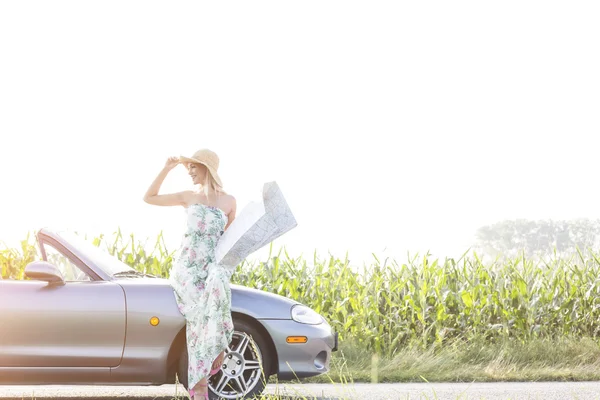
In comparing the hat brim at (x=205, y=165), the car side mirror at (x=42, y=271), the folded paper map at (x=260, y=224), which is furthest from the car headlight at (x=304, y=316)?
the car side mirror at (x=42, y=271)

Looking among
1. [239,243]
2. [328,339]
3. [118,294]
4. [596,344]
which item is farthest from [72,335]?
[596,344]

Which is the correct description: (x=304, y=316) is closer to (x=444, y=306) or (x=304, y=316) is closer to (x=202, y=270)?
(x=202, y=270)

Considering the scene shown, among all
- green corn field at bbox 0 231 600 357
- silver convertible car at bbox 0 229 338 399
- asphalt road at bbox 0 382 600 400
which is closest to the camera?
silver convertible car at bbox 0 229 338 399

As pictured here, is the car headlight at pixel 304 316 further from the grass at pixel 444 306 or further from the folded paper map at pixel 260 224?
the grass at pixel 444 306

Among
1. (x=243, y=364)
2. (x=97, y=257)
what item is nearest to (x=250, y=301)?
(x=243, y=364)

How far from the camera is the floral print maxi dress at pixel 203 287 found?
6.72 m

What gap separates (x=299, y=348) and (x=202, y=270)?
4.16ft

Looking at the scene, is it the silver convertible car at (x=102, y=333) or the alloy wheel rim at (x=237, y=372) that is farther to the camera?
the alloy wheel rim at (x=237, y=372)

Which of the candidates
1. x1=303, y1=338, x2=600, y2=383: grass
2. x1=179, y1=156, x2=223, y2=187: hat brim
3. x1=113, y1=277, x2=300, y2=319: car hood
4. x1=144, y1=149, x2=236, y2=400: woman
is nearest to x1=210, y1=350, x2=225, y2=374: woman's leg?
x1=144, y1=149, x2=236, y2=400: woman

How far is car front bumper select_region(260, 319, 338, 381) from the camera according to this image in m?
7.33

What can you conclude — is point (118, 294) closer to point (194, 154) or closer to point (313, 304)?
point (194, 154)

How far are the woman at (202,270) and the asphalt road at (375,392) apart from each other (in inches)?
49.9

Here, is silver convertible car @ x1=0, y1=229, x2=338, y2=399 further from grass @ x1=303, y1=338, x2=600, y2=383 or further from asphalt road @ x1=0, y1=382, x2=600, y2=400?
grass @ x1=303, y1=338, x2=600, y2=383

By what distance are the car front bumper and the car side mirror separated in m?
1.80
